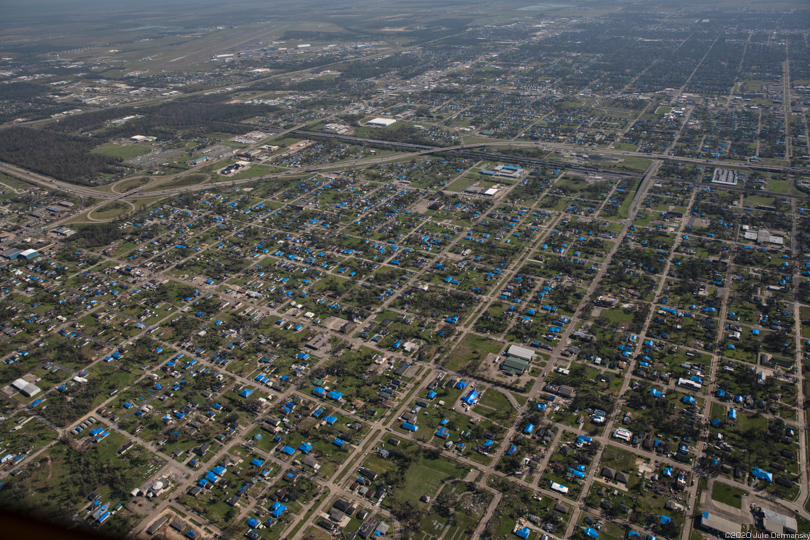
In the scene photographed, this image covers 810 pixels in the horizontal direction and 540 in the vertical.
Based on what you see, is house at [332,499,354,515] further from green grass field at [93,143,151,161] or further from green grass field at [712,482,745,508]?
green grass field at [93,143,151,161]

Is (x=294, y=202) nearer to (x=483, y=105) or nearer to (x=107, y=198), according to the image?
(x=107, y=198)

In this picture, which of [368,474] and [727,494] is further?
[368,474]

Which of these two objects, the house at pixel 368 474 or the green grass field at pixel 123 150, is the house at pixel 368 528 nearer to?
the house at pixel 368 474

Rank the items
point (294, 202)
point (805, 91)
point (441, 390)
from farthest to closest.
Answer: point (805, 91) → point (294, 202) → point (441, 390)

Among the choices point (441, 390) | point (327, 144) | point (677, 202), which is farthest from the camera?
point (327, 144)

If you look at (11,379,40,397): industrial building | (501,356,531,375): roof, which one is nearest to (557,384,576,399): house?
(501,356,531,375): roof

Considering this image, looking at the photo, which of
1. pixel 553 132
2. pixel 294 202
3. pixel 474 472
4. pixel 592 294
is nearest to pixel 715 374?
pixel 592 294

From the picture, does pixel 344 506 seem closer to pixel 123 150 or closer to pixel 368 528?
pixel 368 528

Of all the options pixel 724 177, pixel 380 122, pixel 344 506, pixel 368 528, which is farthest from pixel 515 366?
pixel 380 122

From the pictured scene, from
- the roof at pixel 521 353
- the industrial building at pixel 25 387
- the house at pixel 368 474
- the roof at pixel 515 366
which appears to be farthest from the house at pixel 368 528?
the industrial building at pixel 25 387

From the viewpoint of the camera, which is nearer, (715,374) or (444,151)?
(715,374)

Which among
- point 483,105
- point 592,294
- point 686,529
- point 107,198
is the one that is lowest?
point 686,529
